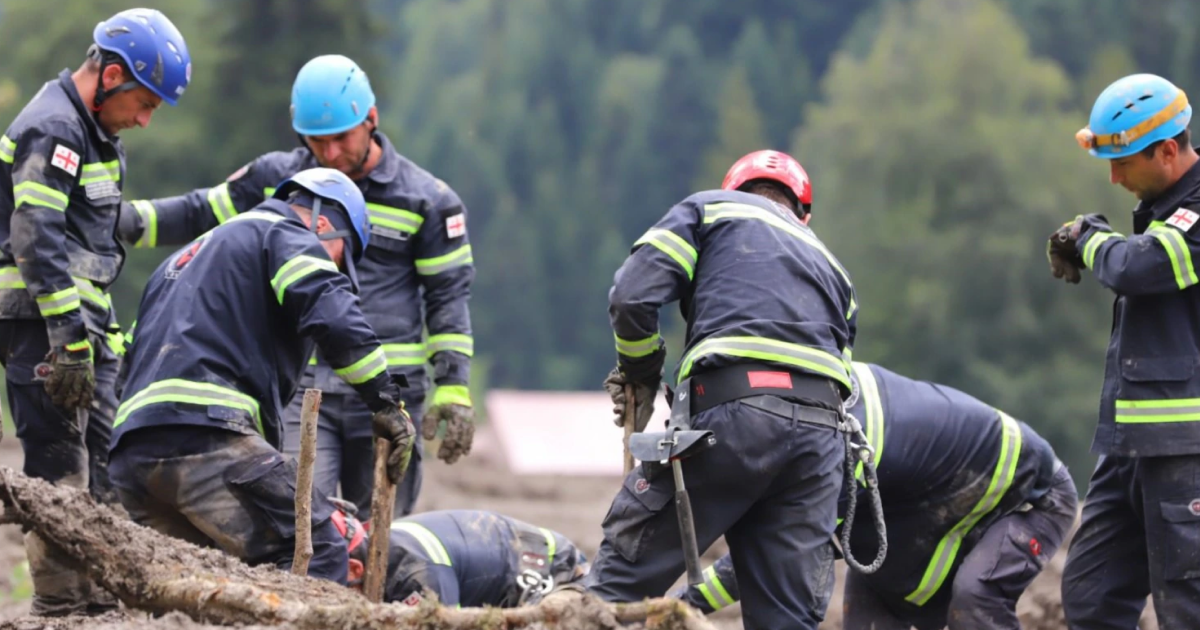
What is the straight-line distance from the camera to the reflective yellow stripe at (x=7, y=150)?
23.9 feet

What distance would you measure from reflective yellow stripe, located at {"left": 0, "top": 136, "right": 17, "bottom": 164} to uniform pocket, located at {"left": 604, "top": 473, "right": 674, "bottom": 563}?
3.08 m

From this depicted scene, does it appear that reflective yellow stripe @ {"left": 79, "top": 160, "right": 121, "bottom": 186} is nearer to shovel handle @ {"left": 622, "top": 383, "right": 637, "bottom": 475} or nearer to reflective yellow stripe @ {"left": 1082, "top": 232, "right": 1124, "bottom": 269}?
shovel handle @ {"left": 622, "top": 383, "right": 637, "bottom": 475}

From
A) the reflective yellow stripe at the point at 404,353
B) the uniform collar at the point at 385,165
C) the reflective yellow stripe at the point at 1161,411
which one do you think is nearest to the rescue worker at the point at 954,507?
the reflective yellow stripe at the point at 1161,411

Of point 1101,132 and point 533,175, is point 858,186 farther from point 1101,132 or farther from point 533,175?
point 1101,132

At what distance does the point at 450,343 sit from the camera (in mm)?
8633

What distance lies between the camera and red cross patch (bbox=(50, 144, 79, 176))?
7203 mm

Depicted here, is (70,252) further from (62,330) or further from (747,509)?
(747,509)

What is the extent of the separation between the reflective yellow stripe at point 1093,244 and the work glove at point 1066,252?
12 cm

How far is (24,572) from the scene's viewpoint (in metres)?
10.3

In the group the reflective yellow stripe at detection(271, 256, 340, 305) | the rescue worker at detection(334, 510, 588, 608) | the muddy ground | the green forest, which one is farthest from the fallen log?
the green forest

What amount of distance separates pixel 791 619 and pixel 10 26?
117ft

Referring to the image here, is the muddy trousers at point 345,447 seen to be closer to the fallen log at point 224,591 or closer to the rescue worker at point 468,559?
the rescue worker at point 468,559

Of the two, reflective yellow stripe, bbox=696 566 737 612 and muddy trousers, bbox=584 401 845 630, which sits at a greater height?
muddy trousers, bbox=584 401 845 630

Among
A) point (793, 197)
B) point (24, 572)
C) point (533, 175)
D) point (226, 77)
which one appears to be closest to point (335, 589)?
point (793, 197)
